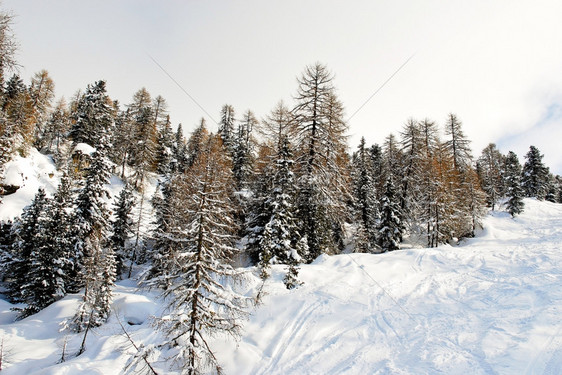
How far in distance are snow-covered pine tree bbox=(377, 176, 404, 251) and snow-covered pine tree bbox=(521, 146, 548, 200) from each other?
39146mm

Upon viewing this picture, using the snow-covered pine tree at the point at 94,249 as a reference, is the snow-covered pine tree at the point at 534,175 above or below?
above

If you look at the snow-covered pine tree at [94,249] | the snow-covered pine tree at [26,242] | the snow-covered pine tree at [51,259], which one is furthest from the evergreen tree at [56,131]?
the snow-covered pine tree at [51,259]

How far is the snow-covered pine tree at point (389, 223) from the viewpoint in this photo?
94.3ft

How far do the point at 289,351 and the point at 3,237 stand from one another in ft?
116

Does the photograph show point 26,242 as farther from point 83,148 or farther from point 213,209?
point 213,209

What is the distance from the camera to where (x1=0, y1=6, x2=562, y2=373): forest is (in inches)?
394

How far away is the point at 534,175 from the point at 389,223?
4183 centimetres

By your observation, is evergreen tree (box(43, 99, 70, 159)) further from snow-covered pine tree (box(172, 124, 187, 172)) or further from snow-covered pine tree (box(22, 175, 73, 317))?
snow-covered pine tree (box(22, 175, 73, 317))

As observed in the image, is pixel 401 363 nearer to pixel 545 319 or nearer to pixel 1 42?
pixel 545 319

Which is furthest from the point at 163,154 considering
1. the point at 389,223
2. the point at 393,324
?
the point at 393,324

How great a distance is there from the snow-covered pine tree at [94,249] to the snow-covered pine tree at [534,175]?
6723 cm

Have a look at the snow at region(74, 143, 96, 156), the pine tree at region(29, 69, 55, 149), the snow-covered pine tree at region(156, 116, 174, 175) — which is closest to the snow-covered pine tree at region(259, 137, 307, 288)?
the snow at region(74, 143, 96, 156)

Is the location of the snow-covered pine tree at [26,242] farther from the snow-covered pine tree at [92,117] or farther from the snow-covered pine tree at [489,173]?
the snow-covered pine tree at [489,173]

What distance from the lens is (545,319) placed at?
8734 mm
